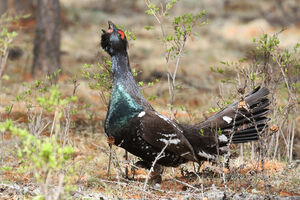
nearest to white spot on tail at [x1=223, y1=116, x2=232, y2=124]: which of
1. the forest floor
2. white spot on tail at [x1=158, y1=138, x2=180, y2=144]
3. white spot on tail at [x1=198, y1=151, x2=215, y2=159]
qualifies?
white spot on tail at [x1=198, y1=151, x2=215, y2=159]

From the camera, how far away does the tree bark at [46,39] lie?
13.4 meters

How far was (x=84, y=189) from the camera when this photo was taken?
543cm

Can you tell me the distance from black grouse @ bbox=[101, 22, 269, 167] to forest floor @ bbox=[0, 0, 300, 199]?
307 millimetres

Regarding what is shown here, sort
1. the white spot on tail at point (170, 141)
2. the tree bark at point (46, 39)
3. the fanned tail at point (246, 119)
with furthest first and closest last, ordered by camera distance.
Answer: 1. the tree bark at point (46, 39)
2. the fanned tail at point (246, 119)
3. the white spot on tail at point (170, 141)

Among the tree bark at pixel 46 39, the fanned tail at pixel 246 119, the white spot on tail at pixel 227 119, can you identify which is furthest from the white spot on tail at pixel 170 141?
the tree bark at pixel 46 39

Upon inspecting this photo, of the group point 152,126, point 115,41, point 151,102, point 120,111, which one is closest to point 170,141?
point 152,126

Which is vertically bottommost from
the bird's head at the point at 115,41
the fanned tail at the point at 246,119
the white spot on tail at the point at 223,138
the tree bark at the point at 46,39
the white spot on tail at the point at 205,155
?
the white spot on tail at the point at 205,155

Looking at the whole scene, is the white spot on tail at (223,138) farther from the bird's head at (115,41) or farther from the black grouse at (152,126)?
the bird's head at (115,41)

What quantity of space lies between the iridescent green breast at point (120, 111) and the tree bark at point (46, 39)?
8151mm

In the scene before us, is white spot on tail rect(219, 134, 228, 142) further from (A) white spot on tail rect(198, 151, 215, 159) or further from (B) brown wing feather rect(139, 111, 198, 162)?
(B) brown wing feather rect(139, 111, 198, 162)

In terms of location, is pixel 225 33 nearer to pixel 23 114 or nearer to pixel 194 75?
pixel 194 75

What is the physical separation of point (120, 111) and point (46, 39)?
862 cm

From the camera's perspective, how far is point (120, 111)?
5.51 m

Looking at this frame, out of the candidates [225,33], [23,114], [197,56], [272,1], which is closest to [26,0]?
[197,56]
